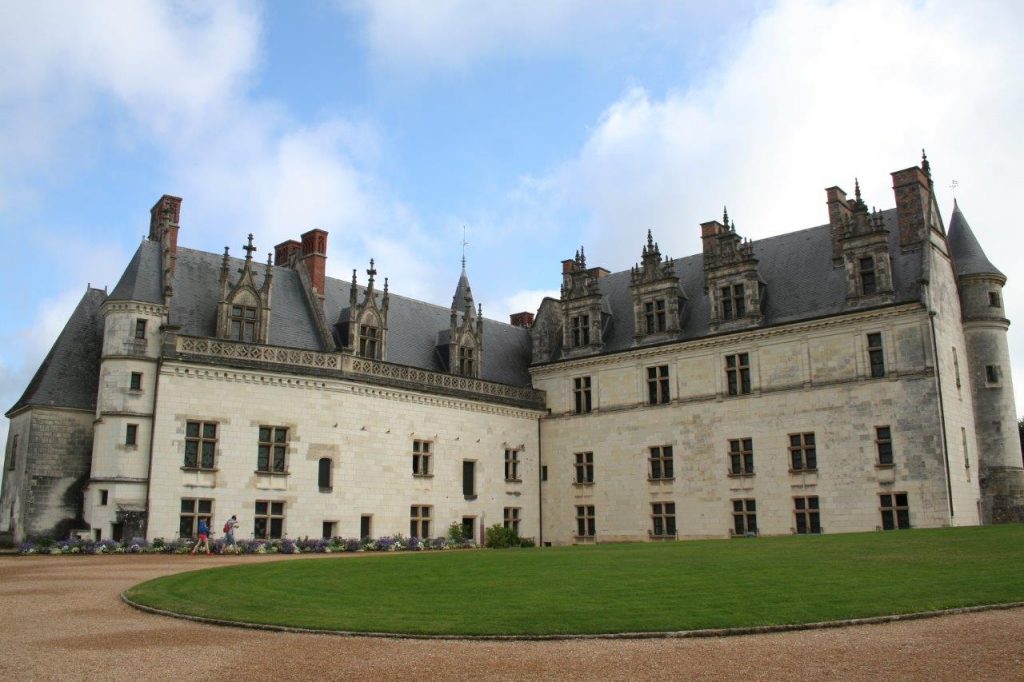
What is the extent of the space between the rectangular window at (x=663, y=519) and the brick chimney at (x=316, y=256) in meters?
15.6

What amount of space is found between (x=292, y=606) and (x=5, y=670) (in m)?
4.73

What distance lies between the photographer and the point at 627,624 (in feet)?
35.3

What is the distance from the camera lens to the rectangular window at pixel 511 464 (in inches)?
1436

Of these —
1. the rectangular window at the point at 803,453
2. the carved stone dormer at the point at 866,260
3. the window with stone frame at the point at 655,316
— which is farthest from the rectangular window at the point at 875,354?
the window with stone frame at the point at 655,316

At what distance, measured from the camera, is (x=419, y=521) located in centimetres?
3216

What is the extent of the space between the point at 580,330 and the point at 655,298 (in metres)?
3.99

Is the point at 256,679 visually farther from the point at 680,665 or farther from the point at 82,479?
the point at 82,479

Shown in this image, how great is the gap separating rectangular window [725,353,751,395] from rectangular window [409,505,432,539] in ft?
40.9

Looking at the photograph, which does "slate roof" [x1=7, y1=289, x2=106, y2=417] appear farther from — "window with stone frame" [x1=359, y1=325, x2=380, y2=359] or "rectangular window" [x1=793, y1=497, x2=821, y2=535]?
"rectangular window" [x1=793, y1=497, x2=821, y2=535]

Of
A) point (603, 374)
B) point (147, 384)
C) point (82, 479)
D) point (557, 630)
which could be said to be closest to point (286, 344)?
point (147, 384)

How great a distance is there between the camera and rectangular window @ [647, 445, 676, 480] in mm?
34219

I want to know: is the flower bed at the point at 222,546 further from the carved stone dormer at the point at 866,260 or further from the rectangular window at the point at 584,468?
the carved stone dormer at the point at 866,260

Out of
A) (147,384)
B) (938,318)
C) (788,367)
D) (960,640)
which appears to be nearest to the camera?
(960,640)

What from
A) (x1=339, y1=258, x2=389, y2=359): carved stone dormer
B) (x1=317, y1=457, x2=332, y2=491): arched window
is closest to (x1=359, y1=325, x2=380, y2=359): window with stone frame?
(x1=339, y1=258, x2=389, y2=359): carved stone dormer
